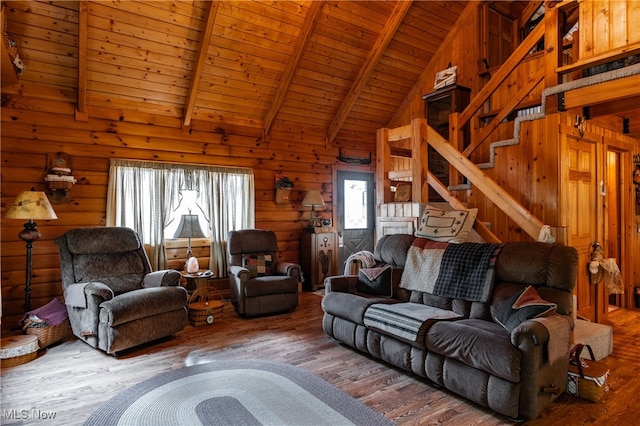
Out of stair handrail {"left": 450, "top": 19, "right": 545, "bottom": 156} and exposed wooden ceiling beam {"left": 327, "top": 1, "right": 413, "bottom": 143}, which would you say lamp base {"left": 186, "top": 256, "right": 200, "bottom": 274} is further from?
stair handrail {"left": 450, "top": 19, "right": 545, "bottom": 156}

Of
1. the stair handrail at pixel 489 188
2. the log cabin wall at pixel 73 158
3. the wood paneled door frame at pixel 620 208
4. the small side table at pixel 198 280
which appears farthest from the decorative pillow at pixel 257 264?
the wood paneled door frame at pixel 620 208

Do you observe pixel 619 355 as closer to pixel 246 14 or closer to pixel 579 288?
pixel 579 288

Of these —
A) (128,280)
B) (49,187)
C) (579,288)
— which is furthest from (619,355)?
(49,187)

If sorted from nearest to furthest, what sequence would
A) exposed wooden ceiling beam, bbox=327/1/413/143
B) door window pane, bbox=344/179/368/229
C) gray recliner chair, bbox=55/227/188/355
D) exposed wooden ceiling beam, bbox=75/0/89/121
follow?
gray recliner chair, bbox=55/227/188/355 → exposed wooden ceiling beam, bbox=75/0/89/121 → exposed wooden ceiling beam, bbox=327/1/413/143 → door window pane, bbox=344/179/368/229

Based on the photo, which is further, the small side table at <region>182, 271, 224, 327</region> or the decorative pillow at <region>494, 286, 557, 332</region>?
the small side table at <region>182, 271, 224, 327</region>

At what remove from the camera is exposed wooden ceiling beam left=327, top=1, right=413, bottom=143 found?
5.39 meters

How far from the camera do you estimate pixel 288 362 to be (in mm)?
3197

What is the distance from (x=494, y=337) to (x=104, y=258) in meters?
3.79

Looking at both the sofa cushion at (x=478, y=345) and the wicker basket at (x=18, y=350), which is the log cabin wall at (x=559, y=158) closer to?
the sofa cushion at (x=478, y=345)

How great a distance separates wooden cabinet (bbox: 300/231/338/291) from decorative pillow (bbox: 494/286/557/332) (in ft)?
11.4

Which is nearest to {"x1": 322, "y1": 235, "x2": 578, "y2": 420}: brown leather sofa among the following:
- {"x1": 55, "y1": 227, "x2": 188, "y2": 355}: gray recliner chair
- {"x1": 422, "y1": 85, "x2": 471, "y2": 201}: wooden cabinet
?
{"x1": 55, "y1": 227, "x2": 188, "y2": 355}: gray recliner chair

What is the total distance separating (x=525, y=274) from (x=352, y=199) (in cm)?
434

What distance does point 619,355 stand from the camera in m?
3.32

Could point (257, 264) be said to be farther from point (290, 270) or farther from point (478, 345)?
point (478, 345)
